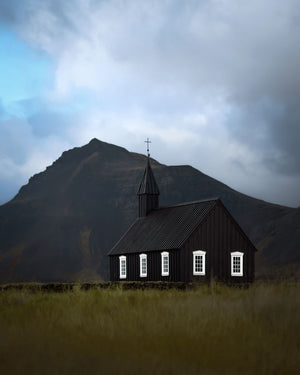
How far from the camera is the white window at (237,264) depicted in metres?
40.4

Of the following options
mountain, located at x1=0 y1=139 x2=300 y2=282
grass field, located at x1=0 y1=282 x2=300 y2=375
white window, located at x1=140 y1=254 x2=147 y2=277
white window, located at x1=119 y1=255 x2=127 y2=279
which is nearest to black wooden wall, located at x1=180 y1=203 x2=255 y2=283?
white window, located at x1=140 y1=254 x2=147 y2=277

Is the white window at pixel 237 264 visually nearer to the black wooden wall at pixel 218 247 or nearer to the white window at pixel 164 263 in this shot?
the black wooden wall at pixel 218 247

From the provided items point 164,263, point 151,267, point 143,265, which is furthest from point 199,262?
point 143,265

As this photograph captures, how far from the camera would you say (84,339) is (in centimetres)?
910

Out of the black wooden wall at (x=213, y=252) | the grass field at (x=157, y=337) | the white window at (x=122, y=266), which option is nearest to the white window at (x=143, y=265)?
the black wooden wall at (x=213, y=252)

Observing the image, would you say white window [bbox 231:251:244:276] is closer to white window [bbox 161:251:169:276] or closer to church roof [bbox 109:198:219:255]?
church roof [bbox 109:198:219:255]

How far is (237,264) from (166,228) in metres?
6.48

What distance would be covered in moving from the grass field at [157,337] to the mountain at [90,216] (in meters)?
79.2

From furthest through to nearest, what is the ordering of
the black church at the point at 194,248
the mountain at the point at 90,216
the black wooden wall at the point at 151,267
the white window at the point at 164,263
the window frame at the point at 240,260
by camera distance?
the mountain at the point at 90,216, the window frame at the point at 240,260, the white window at the point at 164,263, the black wooden wall at the point at 151,267, the black church at the point at 194,248

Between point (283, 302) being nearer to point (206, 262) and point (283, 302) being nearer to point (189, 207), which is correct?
point (206, 262)

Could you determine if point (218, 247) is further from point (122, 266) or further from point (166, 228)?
point (122, 266)

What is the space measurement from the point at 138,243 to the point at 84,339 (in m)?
35.7

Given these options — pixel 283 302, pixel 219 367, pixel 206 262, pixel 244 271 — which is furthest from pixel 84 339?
pixel 244 271

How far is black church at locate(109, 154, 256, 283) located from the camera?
126 ft
